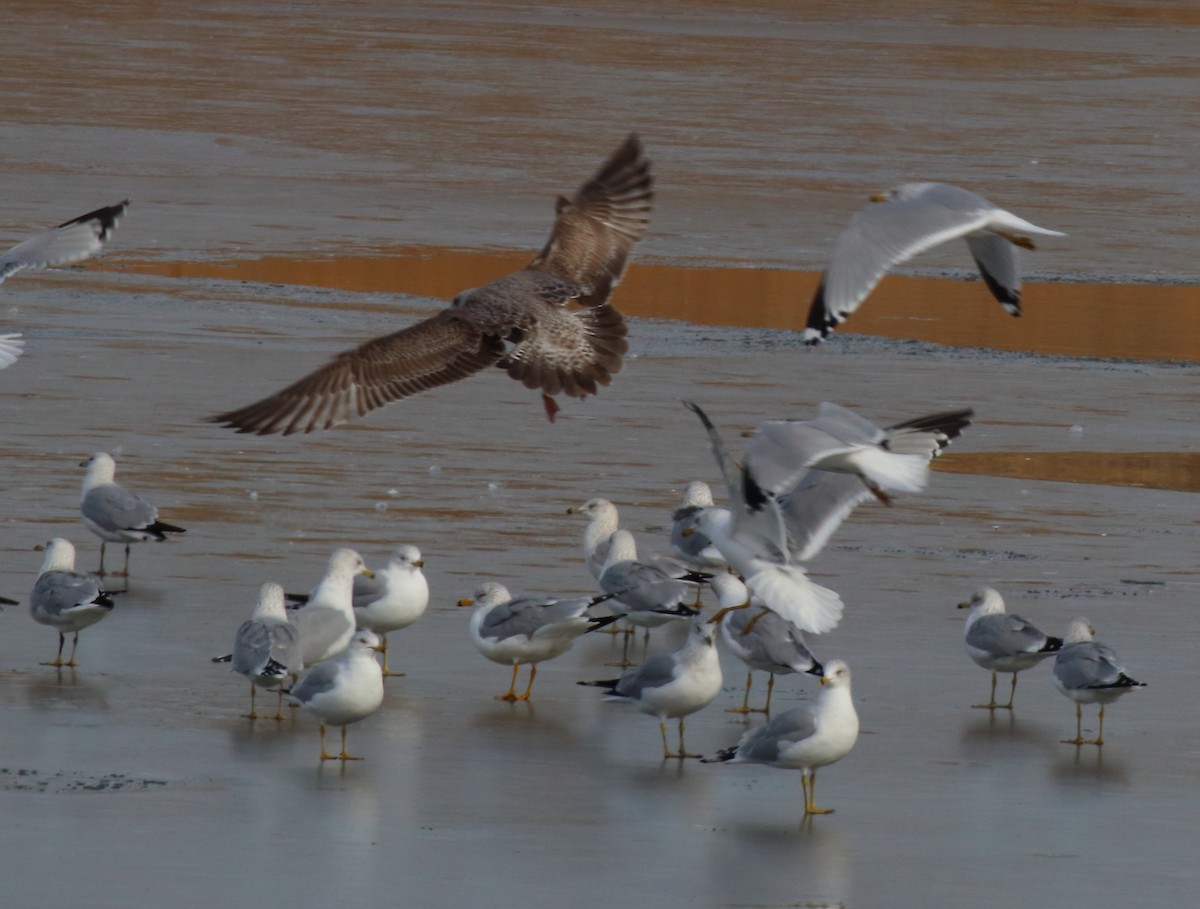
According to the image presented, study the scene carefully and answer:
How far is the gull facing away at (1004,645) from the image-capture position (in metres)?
9.42

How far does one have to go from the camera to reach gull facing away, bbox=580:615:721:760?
8797 mm

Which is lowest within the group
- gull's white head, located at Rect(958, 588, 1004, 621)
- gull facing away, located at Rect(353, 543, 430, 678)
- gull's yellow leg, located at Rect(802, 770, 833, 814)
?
gull's yellow leg, located at Rect(802, 770, 833, 814)

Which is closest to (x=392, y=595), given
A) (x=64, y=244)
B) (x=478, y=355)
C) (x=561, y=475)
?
(x=478, y=355)

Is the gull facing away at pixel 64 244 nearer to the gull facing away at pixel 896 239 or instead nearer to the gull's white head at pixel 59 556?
the gull's white head at pixel 59 556

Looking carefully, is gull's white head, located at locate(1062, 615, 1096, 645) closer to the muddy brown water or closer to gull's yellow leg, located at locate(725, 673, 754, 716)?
the muddy brown water

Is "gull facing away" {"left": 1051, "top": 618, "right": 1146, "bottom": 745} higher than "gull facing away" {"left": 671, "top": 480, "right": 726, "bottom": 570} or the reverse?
the reverse

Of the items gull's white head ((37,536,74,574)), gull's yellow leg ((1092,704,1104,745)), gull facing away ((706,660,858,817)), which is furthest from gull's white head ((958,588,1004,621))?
gull's white head ((37,536,74,574))

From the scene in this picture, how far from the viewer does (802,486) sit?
996 cm

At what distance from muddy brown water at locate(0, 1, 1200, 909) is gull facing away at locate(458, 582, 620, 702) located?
6.3 inches

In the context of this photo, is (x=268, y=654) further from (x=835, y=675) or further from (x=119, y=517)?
(x=119, y=517)

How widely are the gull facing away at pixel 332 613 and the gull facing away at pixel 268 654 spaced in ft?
0.75

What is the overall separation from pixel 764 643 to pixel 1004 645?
982 mm

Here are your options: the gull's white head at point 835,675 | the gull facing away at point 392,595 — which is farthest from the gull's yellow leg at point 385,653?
the gull's white head at point 835,675

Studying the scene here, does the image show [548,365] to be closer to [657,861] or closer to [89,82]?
[657,861]
